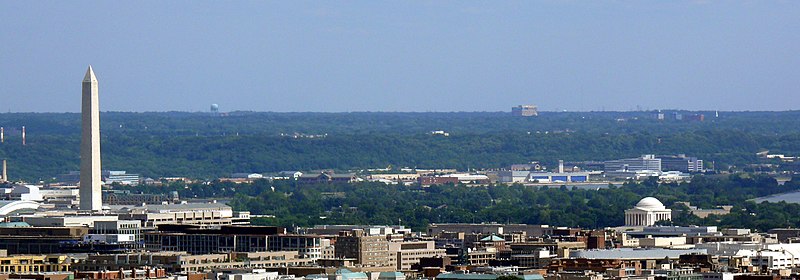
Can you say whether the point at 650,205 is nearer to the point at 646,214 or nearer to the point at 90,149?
the point at 646,214

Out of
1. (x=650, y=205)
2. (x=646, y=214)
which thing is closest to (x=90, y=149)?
(x=646, y=214)

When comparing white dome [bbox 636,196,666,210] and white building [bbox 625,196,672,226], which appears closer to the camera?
white building [bbox 625,196,672,226]

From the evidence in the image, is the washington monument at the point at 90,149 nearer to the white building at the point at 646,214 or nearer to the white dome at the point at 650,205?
the white building at the point at 646,214

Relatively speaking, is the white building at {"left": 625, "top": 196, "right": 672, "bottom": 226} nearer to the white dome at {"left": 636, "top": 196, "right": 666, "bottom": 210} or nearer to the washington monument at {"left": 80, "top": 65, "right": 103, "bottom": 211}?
the white dome at {"left": 636, "top": 196, "right": 666, "bottom": 210}

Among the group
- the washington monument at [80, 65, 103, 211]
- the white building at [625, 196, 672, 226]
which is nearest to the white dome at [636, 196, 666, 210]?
the white building at [625, 196, 672, 226]

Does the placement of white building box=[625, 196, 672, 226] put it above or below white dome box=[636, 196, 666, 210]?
below

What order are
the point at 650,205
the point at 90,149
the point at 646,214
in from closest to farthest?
the point at 90,149, the point at 646,214, the point at 650,205
